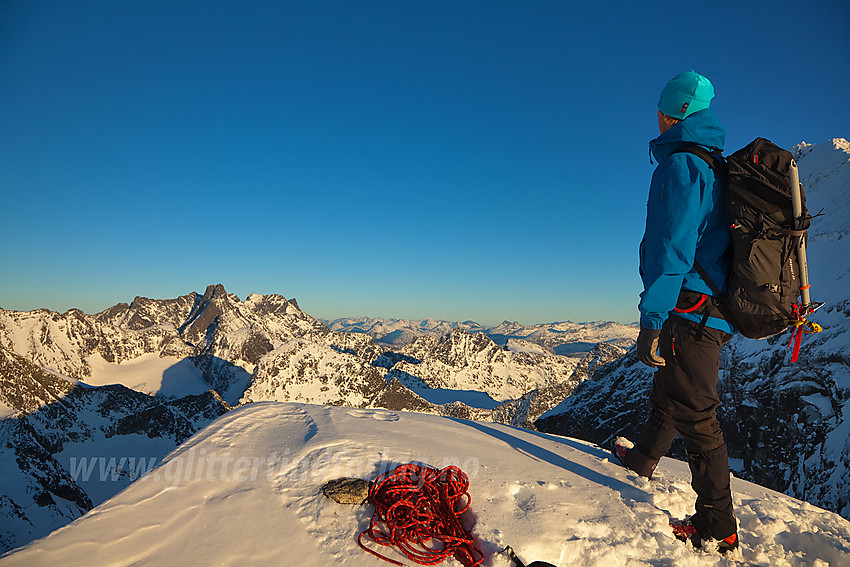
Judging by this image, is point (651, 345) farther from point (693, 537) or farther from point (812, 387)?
point (812, 387)

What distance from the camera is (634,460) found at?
514cm

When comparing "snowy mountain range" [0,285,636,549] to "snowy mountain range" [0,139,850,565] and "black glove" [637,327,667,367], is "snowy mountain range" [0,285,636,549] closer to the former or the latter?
"snowy mountain range" [0,139,850,565]

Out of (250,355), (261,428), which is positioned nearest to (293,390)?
(250,355)

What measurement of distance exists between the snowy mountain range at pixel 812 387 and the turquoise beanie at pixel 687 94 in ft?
45.4

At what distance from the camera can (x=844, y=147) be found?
29547mm

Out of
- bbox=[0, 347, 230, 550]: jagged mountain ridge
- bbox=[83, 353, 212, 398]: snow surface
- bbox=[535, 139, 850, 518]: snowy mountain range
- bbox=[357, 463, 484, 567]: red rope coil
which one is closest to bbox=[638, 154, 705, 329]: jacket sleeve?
bbox=[357, 463, 484, 567]: red rope coil

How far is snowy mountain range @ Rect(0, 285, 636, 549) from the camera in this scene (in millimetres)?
47375

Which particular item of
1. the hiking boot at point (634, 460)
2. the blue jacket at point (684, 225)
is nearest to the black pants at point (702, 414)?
the blue jacket at point (684, 225)

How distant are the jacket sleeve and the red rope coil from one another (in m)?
2.92

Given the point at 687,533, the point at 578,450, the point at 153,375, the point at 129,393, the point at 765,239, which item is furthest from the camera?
the point at 153,375

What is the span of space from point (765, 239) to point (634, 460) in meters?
3.39

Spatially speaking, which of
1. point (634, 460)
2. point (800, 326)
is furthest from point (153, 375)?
point (800, 326)

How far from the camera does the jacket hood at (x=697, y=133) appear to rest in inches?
143

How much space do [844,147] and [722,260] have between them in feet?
136
